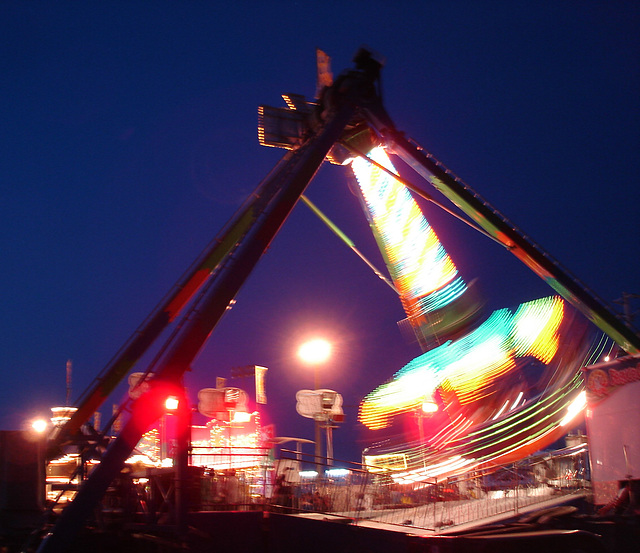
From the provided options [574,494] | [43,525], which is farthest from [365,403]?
[43,525]

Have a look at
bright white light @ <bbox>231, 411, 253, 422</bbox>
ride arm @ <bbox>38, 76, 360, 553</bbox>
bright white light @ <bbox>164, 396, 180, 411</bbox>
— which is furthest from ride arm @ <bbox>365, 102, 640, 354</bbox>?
bright white light @ <bbox>231, 411, 253, 422</bbox>

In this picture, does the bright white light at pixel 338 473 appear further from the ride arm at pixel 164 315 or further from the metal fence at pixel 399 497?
the ride arm at pixel 164 315

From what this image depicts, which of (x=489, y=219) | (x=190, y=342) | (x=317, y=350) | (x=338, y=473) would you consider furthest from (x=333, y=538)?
(x=317, y=350)

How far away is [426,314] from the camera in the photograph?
23.6 metres

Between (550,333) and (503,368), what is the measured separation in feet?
7.06

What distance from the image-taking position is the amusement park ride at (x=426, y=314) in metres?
17.3

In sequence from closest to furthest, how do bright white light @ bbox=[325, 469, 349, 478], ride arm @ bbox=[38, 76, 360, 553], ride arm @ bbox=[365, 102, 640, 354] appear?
ride arm @ bbox=[38, 76, 360, 553] → bright white light @ bbox=[325, 469, 349, 478] → ride arm @ bbox=[365, 102, 640, 354]

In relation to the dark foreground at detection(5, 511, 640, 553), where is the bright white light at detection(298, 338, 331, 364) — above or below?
above

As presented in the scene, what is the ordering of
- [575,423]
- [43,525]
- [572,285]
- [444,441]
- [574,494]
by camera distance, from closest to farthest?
[43,525]
[574,494]
[575,423]
[572,285]
[444,441]

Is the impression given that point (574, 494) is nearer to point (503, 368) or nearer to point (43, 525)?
point (503, 368)

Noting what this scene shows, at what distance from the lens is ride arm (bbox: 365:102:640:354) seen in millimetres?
19359

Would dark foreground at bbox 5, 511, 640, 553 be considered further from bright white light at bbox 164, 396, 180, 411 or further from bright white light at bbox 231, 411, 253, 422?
bright white light at bbox 231, 411, 253, 422

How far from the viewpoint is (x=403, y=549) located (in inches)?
444

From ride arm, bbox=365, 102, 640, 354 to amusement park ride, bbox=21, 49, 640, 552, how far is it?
4 cm
